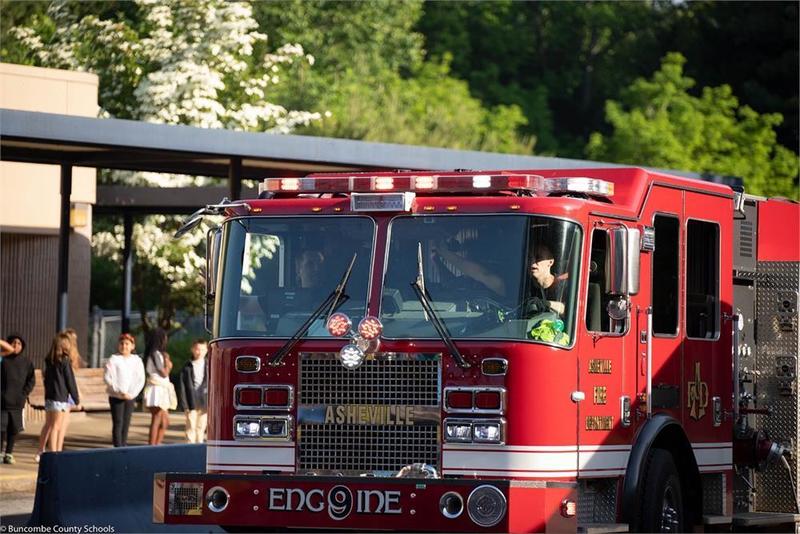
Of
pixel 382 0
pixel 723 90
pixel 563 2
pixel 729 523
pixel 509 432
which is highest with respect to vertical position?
pixel 563 2

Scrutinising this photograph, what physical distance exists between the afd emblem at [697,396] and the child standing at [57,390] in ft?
31.4

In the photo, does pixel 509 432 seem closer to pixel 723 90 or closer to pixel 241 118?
pixel 241 118

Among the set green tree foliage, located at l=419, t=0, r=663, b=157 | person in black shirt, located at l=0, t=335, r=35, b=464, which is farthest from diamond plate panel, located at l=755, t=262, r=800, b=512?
green tree foliage, located at l=419, t=0, r=663, b=157

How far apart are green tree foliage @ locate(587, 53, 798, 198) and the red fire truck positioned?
36.0 meters

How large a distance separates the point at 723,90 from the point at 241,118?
23.3 metres

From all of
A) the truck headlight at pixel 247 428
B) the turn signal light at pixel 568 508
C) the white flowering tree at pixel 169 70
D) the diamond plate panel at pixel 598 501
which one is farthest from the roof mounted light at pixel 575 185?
the white flowering tree at pixel 169 70

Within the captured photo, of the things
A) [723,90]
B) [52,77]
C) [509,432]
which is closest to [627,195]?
[509,432]

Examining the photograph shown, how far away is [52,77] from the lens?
87.9 ft

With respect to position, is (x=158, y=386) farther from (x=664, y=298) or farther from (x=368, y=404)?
(x=368, y=404)

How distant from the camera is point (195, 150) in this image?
20281 mm

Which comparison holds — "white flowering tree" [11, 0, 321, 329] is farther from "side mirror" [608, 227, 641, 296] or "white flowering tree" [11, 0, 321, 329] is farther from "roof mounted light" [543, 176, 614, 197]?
"side mirror" [608, 227, 641, 296]

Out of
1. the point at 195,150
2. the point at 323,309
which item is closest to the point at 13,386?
the point at 195,150

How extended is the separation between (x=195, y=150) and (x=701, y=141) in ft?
99.5

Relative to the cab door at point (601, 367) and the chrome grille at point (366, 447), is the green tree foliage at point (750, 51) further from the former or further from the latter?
the chrome grille at point (366, 447)
